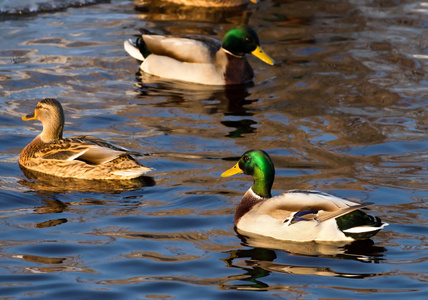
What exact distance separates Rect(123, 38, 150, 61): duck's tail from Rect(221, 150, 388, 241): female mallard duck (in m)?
6.02

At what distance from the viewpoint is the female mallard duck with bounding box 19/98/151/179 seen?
8555 mm

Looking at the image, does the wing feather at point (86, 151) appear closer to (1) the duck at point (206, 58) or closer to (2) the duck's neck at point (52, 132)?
(2) the duck's neck at point (52, 132)

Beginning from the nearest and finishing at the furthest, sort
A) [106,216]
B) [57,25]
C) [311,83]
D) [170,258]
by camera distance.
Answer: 1. [170,258]
2. [106,216]
3. [311,83]
4. [57,25]

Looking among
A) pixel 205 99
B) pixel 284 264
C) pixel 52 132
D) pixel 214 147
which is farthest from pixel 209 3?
pixel 284 264

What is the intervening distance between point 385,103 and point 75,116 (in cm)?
385

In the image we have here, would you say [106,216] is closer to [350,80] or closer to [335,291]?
[335,291]

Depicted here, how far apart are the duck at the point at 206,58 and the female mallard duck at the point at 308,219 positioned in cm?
520

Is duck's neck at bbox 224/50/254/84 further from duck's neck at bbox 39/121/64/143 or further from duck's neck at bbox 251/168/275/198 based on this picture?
duck's neck at bbox 251/168/275/198

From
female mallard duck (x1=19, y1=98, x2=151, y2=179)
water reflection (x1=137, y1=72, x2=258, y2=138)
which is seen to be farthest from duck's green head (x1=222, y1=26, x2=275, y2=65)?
female mallard duck (x1=19, y1=98, x2=151, y2=179)

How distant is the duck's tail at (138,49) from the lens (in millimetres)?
12893

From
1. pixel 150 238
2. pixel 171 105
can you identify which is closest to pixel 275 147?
pixel 171 105

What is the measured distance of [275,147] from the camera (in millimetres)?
9508

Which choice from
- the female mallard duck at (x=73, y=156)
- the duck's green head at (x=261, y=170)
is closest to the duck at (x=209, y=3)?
the female mallard duck at (x=73, y=156)

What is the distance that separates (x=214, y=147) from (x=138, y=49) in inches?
155
